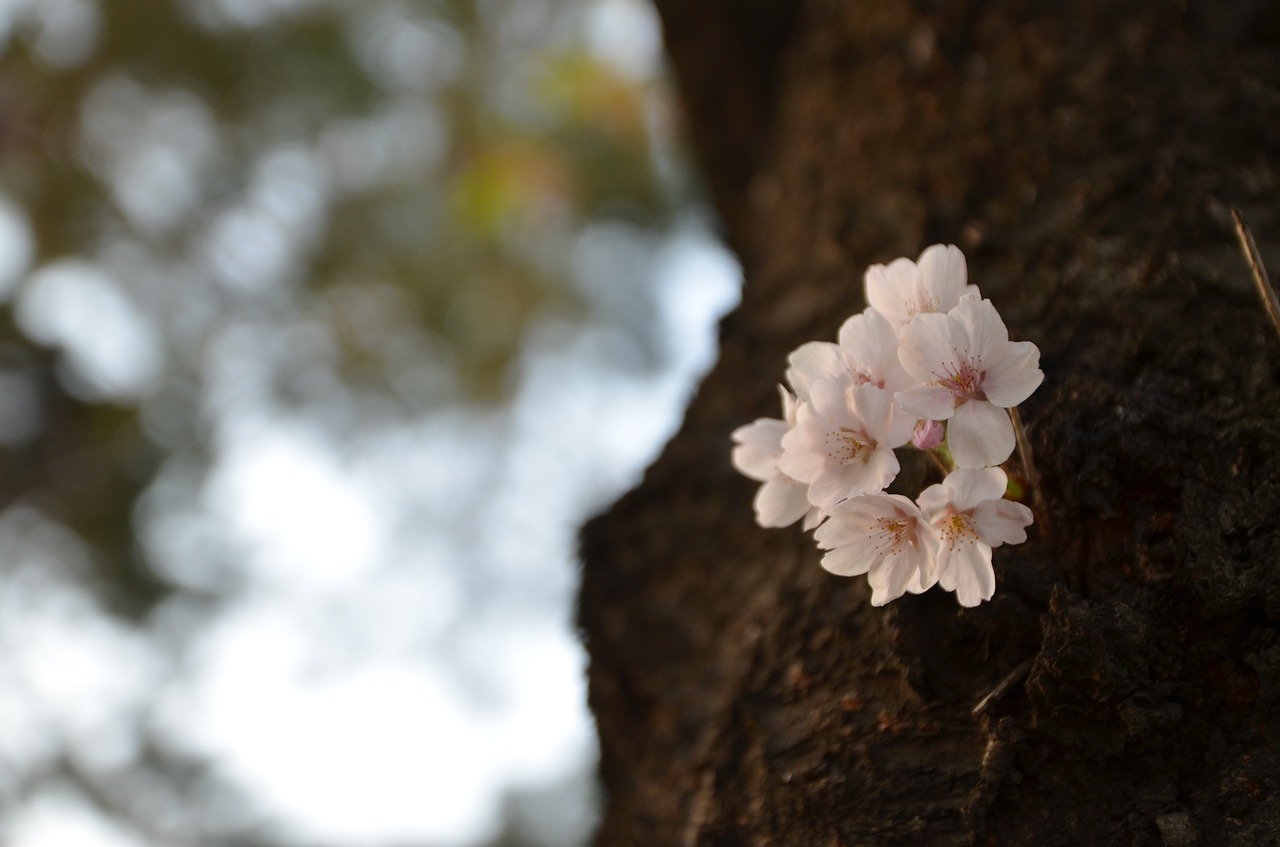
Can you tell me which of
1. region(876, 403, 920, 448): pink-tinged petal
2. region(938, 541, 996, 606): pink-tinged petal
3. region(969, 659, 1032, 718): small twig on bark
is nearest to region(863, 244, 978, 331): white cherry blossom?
region(876, 403, 920, 448): pink-tinged petal

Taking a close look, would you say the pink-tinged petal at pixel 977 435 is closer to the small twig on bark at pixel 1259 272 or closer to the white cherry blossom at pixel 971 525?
the white cherry blossom at pixel 971 525

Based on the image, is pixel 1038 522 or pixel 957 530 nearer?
pixel 957 530

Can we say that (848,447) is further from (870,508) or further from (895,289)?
(895,289)

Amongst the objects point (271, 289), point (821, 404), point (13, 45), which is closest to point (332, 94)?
point (271, 289)

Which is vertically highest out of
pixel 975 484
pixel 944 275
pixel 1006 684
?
pixel 944 275

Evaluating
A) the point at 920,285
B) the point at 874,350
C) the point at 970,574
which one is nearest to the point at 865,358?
the point at 874,350

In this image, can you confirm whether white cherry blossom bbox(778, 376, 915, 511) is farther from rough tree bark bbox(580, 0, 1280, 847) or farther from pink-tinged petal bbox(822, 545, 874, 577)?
rough tree bark bbox(580, 0, 1280, 847)

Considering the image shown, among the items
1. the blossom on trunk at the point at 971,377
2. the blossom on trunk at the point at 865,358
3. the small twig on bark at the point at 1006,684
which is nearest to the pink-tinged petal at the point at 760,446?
the blossom on trunk at the point at 865,358
